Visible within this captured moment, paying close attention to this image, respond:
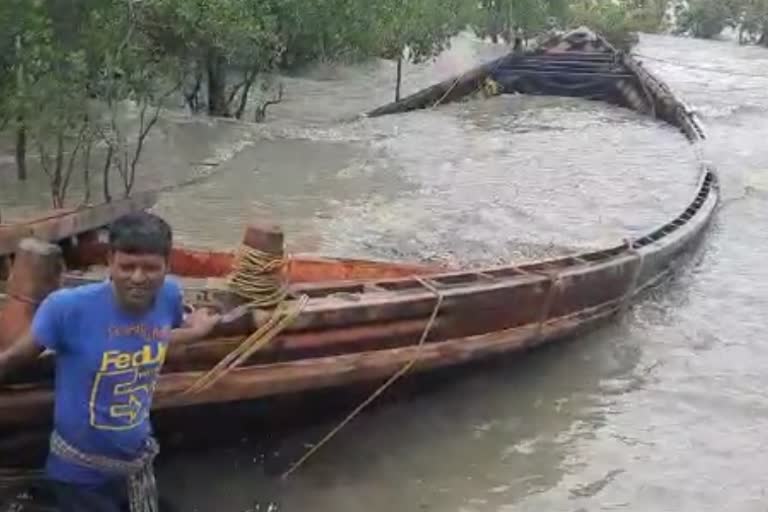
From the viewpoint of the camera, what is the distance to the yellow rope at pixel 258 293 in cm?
456

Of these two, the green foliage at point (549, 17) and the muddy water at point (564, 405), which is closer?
the muddy water at point (564, 405)

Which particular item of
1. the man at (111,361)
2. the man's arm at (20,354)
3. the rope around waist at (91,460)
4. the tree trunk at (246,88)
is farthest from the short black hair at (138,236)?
the tree trunk at (246,88)

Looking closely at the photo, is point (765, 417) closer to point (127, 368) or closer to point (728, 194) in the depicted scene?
point (127, 368)

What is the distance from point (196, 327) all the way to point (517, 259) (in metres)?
5.75

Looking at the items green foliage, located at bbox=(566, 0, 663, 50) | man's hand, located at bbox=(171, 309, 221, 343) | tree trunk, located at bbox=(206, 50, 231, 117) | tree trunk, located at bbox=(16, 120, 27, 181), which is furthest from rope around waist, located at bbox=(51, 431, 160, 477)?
green foliage, located at bbox=(566, 0, 663, 50)

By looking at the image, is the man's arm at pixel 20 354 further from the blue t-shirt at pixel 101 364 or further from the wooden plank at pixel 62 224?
the wooden plank at pixel 62 224

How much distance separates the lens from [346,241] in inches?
384

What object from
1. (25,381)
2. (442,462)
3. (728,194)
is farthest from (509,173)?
(25,381)

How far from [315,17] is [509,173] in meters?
3.60

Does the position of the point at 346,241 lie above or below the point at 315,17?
below

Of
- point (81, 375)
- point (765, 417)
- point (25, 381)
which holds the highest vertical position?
point (81, 375)

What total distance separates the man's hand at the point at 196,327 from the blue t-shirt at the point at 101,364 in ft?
1.32

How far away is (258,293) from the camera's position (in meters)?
4.66

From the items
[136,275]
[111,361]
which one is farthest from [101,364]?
[136,275]
